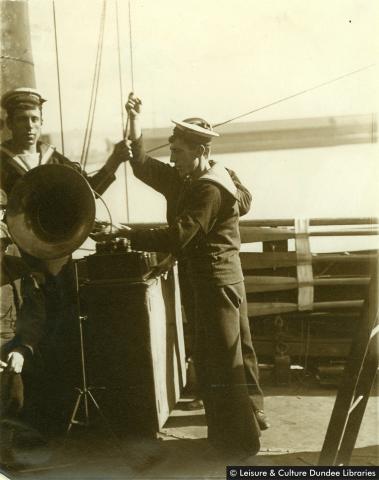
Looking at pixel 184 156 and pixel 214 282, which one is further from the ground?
pixel 184 156

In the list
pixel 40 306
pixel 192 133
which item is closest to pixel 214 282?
pixel 192 133

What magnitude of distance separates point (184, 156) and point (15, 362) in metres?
1.72

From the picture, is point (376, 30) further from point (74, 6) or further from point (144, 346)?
point (144, 346)

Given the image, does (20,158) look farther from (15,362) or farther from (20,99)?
(15,362)

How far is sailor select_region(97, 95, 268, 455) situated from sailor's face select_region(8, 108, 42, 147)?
877mm

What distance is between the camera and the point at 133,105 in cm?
400

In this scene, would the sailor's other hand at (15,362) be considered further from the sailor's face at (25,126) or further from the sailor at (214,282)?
the sailor's face at (25,126)

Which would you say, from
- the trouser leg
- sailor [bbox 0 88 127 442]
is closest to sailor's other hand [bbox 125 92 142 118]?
sailor [bbox 0 88 127 442]

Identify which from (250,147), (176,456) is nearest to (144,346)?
(176,456)

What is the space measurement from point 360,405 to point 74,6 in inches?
129

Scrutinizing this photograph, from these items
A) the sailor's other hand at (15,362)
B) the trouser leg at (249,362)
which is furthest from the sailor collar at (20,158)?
the trouser leg at (249,362)

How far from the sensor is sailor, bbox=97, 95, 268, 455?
3.41 metres

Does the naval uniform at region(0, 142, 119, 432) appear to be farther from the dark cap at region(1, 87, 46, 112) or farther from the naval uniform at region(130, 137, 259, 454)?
the naval uniform at region(130, 137, 259, 454)

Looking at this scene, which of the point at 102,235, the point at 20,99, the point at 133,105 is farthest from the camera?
the point at 133,105
